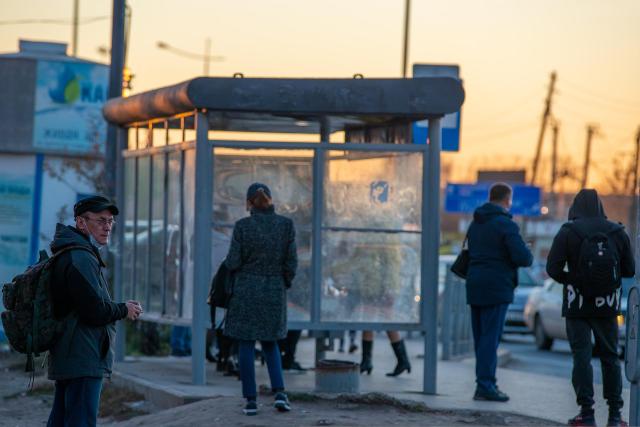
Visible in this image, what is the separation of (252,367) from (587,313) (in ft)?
8.12

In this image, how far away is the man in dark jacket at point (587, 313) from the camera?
10.6m

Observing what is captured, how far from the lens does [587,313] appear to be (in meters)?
10.6

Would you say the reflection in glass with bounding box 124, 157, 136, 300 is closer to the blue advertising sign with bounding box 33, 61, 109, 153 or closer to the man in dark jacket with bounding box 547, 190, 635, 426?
the blue advertising sign with bounding box 33, 61, 109, 153

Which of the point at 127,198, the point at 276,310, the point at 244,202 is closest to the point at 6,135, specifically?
the point at 127,198

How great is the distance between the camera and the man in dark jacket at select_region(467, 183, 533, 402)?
12380 millimetres

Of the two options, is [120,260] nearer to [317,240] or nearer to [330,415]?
[317,240]

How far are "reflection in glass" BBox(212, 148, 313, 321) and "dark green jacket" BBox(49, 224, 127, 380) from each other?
17.5 feet

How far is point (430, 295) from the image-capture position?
1281cm

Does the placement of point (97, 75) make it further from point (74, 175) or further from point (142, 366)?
point (142, 366)

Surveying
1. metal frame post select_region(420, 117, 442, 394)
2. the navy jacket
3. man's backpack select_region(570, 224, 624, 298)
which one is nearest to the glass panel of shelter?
metal frame post select_region(420, 117, 442, 394)

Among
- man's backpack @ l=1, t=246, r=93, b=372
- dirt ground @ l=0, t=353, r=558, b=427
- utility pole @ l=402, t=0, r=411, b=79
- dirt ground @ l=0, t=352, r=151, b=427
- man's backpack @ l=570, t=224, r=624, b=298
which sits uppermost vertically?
utility pole @ l=402, t=0, r=411, b=79

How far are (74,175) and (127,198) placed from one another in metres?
4.28

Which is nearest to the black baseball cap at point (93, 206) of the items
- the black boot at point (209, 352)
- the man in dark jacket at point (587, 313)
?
the man in dark jacket at point (587, 313)

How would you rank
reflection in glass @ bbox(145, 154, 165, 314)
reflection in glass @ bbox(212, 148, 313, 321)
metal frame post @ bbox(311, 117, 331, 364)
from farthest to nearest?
reflection in glass @ bbox(145, 154, 165, 314)
reflection in glass @ bbox(212, 148, 313, 321)
metal frame post @ bbox(311, 117, 331, 364)
